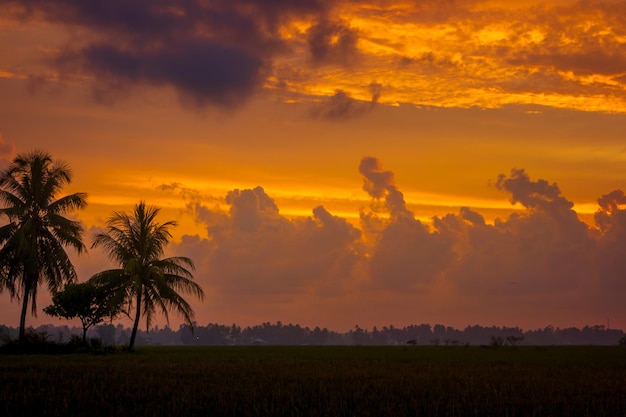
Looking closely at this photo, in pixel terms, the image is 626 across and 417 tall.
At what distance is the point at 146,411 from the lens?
47.5 ft

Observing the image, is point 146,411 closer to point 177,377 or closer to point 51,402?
point 51,402

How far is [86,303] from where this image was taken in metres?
49.5

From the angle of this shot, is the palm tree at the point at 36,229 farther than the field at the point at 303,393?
Yes

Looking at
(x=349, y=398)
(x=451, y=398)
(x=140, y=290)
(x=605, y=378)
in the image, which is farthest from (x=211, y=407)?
(x=140, y=290)

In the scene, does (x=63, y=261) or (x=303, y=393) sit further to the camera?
(x=63, y=261)

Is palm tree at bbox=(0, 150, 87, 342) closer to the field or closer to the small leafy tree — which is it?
the small leafy tree

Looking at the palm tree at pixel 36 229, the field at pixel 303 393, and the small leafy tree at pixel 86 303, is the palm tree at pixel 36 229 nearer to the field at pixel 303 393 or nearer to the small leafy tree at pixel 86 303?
the small leafy tree at pixel 86 303

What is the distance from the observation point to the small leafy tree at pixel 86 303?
4903cm

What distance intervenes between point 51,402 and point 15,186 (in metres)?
36.5

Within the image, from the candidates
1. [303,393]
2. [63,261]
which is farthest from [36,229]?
[303,393]

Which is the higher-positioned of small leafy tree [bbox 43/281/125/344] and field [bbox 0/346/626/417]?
small leafy tree [bbox 43/281/125/344]

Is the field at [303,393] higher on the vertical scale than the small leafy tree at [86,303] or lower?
lower

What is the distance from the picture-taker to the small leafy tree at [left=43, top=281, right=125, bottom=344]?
49031 millimetres

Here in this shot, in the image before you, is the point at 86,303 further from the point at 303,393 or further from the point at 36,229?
the point at 303,393
